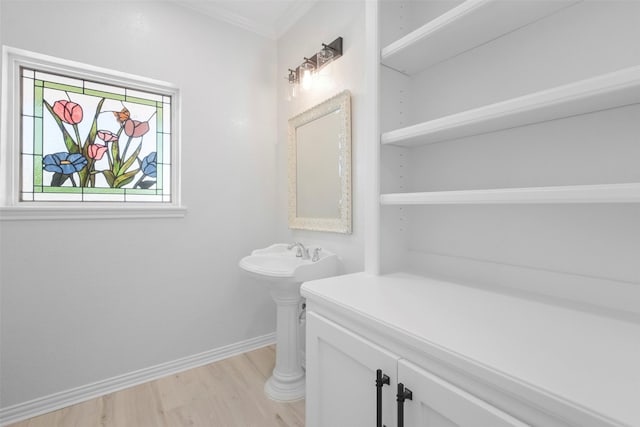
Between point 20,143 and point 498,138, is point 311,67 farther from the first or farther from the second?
point 20,143

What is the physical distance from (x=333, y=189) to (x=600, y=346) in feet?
4.64

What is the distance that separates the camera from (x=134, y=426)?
1.54 metres

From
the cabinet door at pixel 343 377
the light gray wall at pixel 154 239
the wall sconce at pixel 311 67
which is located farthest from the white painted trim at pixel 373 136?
the light gray wall at pixel 154 239

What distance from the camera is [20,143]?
163 centimetres

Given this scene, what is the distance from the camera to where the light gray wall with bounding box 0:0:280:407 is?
1618 mm

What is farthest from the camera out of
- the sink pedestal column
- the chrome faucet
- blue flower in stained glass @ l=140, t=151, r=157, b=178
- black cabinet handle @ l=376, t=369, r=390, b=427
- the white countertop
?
blue flower in stained glass @ l=140, t=151, r=157, b=178

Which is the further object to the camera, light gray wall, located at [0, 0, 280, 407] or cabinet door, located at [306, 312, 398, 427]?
light gray wall, located at [0, 0, 280, 407]

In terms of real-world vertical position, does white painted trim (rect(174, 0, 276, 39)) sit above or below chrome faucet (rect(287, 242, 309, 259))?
above

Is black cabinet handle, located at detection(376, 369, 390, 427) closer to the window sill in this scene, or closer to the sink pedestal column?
the sink pedestal column

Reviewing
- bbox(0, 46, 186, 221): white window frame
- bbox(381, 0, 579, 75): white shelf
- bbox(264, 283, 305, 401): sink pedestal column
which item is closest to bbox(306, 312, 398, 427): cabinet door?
bbox(264, 283, 305, 401): sink pedestal column

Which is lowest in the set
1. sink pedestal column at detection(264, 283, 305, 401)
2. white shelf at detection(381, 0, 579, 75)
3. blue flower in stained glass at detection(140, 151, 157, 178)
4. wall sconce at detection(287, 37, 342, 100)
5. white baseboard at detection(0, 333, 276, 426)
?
white baseboard at detection(0, 333, 276, 426)

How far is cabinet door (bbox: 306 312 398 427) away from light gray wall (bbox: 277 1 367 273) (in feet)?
2.41

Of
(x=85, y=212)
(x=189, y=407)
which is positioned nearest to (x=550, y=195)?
(x=189, y=407)

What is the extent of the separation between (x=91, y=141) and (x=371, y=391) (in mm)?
2129
